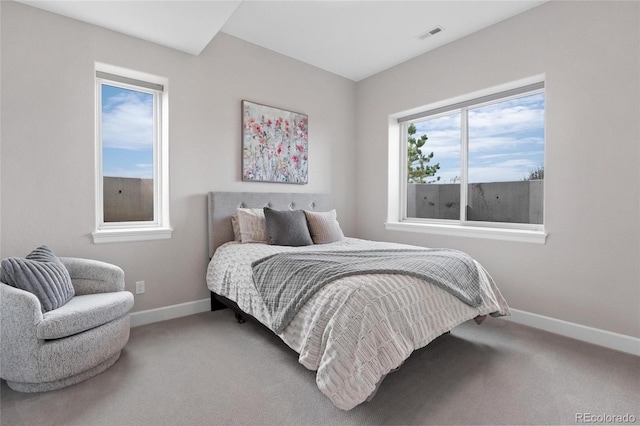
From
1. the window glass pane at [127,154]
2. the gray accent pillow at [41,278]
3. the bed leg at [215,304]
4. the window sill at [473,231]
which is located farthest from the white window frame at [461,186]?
the gray accent pillow at [41,278]

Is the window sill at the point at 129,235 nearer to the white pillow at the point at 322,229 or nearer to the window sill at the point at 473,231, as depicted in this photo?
the white pillow at the point at 322,229

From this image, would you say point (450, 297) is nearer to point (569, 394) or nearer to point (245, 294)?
point (569, 394)

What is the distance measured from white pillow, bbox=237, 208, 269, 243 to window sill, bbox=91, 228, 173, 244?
0.63 meters

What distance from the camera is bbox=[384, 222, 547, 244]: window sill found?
283cm

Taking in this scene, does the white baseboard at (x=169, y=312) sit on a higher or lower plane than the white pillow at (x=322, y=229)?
lower

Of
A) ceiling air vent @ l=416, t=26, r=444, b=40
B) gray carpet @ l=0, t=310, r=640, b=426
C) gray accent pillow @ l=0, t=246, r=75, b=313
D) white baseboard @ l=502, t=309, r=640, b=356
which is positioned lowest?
gray carpet @ l=0, t=310, r=640, b=426

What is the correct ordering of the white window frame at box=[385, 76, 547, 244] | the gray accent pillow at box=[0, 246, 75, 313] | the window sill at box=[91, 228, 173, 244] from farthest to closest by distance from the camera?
1. the white window frame at box=[385, 76, 547, 244]
2. the window sill at box=[91, 228, 173, 244]
3. the gray accent pillow at box=[0, 246, 75, 313]

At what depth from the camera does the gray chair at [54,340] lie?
68.2 inches

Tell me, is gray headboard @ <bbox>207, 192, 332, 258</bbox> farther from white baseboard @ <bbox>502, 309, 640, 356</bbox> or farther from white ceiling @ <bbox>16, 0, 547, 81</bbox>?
white baseboard @ <bbox>502, 309, 640, 356</bbox>

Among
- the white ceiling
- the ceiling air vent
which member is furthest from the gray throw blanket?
the ceiling air vent

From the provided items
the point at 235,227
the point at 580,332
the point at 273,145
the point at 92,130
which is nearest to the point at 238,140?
the point at 273,145

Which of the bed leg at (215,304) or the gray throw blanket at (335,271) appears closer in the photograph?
the gray throw blanket at (335,271)

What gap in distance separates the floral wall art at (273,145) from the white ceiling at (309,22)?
71 centimetres

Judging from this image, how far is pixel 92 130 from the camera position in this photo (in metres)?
2.61
